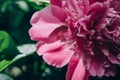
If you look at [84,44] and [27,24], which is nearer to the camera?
[84,44]

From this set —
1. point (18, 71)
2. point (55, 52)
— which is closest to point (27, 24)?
point (18, 71)

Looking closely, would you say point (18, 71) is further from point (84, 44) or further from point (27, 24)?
point (84, 44)

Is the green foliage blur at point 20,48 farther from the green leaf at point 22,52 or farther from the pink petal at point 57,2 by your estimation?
the pink petal at point 57,2

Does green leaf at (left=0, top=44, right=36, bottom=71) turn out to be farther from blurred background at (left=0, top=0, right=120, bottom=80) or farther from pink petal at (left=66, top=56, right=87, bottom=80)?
pink petal at (left=66, top=56, right=87, bottom=80)

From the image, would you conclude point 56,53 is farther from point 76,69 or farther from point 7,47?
point 7,47

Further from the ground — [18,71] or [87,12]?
[87,12]

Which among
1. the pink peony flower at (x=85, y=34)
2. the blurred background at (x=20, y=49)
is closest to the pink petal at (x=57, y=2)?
the pink peony flower at (x=85, y=34)

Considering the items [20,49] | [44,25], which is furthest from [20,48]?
[44,25]
